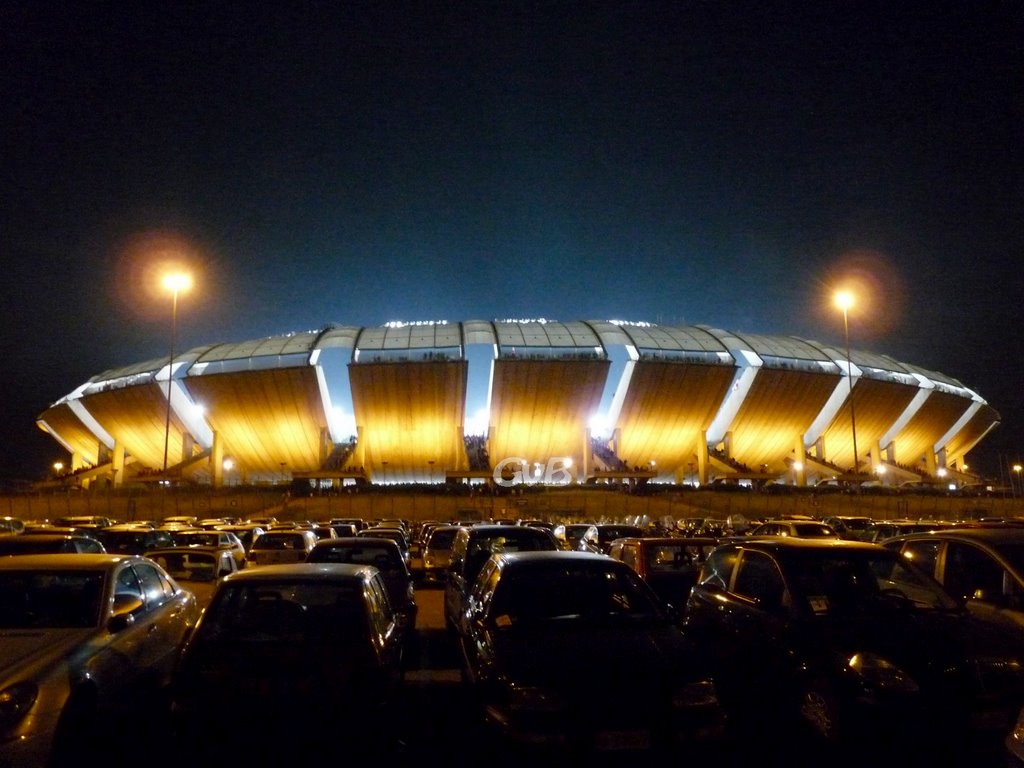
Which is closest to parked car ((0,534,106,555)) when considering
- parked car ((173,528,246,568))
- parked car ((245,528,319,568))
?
parked car ((245,528,319,568))

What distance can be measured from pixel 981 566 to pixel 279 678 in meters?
6.69

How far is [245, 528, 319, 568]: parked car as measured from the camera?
52.6 ft

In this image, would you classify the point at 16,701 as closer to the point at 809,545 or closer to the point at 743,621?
the point at 743,621

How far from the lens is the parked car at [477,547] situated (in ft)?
35.3

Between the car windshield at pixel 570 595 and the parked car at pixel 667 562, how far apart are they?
14.0ft

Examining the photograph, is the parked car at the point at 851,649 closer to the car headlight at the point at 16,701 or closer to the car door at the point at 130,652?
the car door at the point at 130,652

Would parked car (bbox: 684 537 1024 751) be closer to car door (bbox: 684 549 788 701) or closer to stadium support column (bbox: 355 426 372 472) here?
car door (bbox: 684 549 788 701)

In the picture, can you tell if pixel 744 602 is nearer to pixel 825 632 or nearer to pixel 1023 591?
pixel 825 632

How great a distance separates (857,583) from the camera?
7.08 metres

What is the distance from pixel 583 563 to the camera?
680 cm

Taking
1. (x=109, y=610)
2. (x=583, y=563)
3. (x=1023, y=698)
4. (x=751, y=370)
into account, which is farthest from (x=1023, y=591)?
(x=751, y=370)

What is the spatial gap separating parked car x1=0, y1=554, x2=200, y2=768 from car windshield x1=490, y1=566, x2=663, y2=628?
2.43 meters

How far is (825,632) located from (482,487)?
132ft

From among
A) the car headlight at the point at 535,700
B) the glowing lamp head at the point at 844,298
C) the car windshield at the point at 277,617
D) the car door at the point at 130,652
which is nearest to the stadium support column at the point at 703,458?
the glowing lamp head at the point at 844,298
